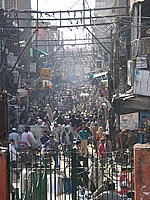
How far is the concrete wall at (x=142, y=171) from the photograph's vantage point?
6.42 meters

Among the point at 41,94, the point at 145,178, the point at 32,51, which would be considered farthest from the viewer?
the point at 41,94

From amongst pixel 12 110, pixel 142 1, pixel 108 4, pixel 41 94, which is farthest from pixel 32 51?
pixel 142 1

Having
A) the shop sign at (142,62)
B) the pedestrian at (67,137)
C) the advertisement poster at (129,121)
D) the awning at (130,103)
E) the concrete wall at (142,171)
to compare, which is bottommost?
the pedestrian at (67,137)

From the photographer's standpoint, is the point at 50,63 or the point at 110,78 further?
the point at 50,63

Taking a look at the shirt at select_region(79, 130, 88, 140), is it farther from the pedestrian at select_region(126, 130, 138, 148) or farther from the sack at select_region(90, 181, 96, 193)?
the sack at select_region(90, 181, 96, 193)

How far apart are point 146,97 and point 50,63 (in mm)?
45258

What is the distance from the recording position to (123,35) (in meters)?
21.5

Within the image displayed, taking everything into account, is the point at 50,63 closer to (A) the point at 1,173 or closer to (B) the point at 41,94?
(B) the point at 41,94

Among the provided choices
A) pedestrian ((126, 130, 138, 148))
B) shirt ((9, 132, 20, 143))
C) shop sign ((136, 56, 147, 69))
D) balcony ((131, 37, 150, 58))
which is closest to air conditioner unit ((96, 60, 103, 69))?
balcony ((131, 37, 150, 58))

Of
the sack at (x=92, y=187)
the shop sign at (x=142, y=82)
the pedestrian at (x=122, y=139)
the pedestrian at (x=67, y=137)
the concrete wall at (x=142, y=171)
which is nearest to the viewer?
the concrete wall at (x=142, y=171)

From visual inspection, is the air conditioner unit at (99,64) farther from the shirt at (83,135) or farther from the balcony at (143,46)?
the shirt at (83,135)

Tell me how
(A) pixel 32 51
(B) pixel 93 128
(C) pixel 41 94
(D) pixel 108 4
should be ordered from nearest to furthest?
1. (B) pixel 93 128
2. (A) pixel 32 51
3. (C) pixel 41 94
4. (D) pixel 108 4

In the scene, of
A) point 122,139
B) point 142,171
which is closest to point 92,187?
point 142,171

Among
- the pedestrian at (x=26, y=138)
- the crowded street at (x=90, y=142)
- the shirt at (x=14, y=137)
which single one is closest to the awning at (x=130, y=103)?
the crowded street at (x=90, y=142)
